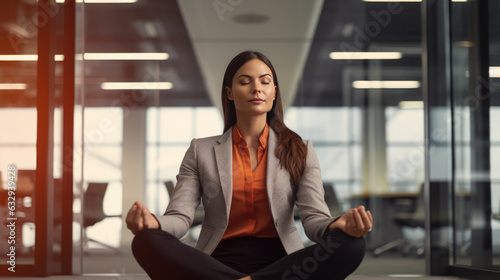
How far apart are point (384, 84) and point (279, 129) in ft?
7.85

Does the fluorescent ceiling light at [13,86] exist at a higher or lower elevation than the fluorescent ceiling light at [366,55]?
lower

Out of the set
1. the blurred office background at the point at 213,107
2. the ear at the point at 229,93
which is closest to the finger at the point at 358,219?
the ear at the point at 229,93

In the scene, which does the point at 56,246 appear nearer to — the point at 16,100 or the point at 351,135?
the point at 16,100

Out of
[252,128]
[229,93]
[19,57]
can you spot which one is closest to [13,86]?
[19,57]

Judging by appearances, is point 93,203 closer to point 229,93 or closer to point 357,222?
point 229,93

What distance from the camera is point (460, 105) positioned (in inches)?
157

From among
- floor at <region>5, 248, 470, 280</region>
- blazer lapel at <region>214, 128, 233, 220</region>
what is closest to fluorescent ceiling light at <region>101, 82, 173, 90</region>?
floor at <region>5, 248, 470, 280</region>

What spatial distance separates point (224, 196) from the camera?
1903 mm

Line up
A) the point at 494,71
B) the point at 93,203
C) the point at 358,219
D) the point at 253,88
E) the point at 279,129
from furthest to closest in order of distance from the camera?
1. the point at 93,203
2. the point at 494,71
3. the point at 279,129
4. the point at 253,88
5. the point at 358,219

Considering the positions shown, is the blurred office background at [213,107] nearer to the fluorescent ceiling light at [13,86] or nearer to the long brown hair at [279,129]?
the fluorescent ceiling light at [13,86]

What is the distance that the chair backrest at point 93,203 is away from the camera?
412 centimetres

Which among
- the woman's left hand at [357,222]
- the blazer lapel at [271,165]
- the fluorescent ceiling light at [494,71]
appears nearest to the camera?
the woman's left hand at [357,222]

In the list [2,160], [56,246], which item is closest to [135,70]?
[2,160]

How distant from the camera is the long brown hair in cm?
196
